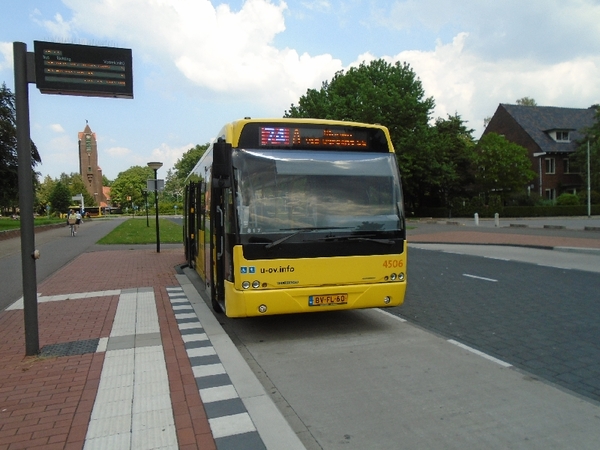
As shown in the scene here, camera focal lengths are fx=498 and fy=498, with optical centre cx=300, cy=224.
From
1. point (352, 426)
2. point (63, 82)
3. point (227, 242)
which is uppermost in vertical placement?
point (63, 82)

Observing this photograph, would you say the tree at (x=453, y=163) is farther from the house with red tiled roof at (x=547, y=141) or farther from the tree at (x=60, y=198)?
the tree at (x=60, y=198)

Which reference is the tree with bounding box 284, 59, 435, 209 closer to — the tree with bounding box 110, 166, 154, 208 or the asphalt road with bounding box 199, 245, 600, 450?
the asphalt road with bounding box 199, 245, 600, 450

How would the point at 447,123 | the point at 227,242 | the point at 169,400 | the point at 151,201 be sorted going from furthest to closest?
the point at 151,201, the point at 447,123, the point at 227,242, the point at 169,400

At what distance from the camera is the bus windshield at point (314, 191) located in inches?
255

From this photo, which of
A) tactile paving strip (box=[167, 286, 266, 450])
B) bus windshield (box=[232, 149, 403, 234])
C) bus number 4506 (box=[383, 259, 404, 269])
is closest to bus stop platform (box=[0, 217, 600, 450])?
tactile paving strip (box=[167, 286, 266, 450])

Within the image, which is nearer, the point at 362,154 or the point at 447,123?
the point at 362,154

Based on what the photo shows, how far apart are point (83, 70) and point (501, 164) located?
49.0 metres

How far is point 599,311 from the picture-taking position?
8141 mm

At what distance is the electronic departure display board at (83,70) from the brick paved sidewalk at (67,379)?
10.9 ft

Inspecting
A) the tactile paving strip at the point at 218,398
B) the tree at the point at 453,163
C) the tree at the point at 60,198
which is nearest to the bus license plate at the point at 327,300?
the tactile paving strip at the point at 218,398

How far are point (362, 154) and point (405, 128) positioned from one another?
42241 mm

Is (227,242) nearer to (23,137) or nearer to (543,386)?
(23,137)

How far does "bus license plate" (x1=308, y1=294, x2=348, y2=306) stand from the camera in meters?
6.59

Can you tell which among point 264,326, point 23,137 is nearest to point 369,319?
point 264,326
